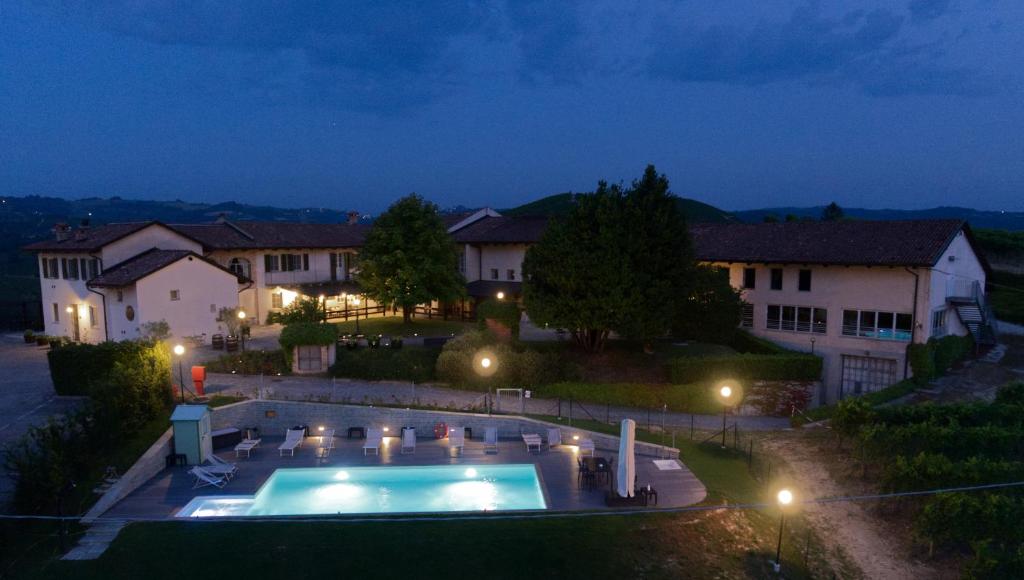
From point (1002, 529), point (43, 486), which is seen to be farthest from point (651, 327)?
point (43, 486)

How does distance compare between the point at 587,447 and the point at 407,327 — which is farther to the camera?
the point at 407,327

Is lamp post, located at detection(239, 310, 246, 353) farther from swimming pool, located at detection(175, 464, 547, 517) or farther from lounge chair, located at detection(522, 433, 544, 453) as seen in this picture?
lounge chair, located at detection(522, 433, 544, 453)

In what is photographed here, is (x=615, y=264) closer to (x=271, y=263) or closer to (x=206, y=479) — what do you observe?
(x=206, y=479)

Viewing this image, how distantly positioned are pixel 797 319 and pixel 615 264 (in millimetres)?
12126

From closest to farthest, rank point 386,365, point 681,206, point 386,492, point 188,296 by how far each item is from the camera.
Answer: point 386,492 → point 386,365 → point 188,296 → point 681,206

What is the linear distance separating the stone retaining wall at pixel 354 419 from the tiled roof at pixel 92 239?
16.0 meters

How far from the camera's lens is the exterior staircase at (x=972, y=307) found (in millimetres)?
29703

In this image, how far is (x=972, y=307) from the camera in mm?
30344

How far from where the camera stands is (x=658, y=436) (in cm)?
2097

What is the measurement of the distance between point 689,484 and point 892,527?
4.80 meters

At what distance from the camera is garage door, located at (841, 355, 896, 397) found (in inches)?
1125

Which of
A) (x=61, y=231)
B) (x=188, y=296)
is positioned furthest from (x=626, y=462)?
(x=61, y=231)

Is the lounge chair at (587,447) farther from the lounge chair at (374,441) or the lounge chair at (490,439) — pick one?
the lounge chair at (374,441)

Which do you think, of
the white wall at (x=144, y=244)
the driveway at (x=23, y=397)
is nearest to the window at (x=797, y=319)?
the driveway at (x=23, y=397)
